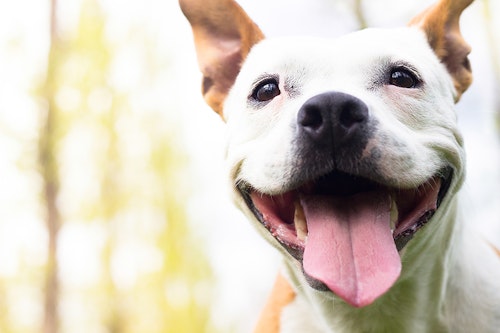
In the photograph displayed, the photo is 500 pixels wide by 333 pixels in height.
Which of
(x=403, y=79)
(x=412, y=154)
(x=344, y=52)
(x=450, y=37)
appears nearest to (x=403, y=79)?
(x=403, y=79)

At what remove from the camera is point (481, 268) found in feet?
10.4

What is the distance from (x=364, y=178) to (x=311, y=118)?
34cm

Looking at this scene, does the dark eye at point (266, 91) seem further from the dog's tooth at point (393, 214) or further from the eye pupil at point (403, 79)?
the dog's tooth at point (393, 214)

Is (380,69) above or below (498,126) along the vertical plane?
above

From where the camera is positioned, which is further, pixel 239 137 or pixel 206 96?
pixel 206 96

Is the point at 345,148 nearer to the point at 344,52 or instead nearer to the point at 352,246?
the point at 352,246

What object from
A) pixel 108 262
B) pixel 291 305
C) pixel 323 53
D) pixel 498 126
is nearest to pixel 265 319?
pixel 291 305

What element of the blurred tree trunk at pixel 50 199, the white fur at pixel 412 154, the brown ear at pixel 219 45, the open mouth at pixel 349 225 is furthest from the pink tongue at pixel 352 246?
the blurred tree trunk at pixel 50 199

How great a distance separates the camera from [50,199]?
11938 mm

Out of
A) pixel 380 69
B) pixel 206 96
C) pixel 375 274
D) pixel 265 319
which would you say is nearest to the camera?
pixel 375 274

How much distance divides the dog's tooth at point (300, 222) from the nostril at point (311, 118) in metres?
0.41

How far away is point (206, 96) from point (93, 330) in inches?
407

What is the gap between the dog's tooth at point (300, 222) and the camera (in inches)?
108

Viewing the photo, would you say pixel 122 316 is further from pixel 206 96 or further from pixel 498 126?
pixel 206 96
